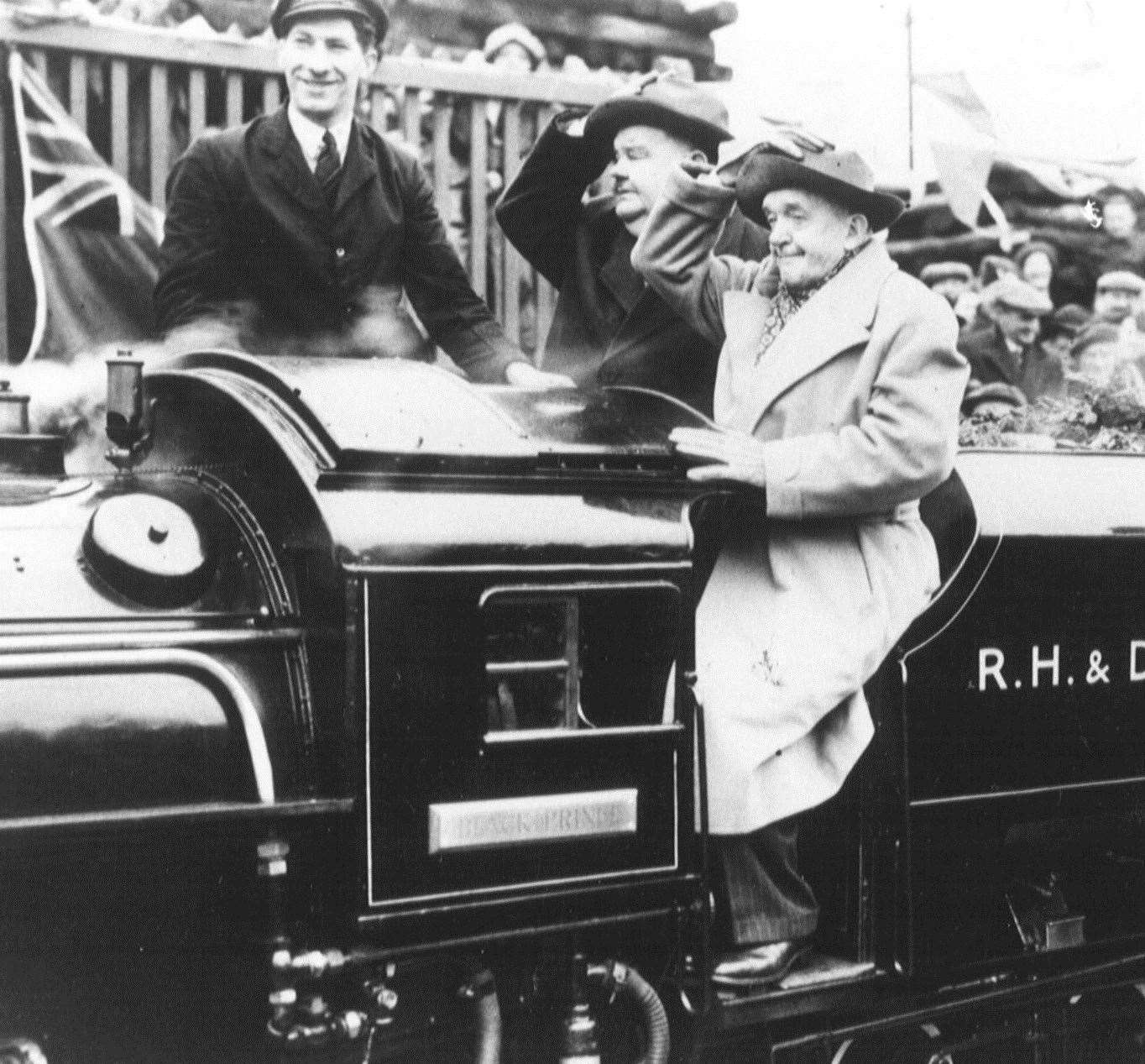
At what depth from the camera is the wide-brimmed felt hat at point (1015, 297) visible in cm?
475

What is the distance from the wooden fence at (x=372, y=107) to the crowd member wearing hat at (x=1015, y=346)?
60.2 inches

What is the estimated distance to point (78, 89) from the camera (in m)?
3.31

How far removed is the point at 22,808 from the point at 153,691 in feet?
0.89

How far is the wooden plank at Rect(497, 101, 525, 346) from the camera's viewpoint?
3.83 meters

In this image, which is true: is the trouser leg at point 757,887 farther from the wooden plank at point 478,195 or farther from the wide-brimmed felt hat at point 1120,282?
the wide-brimmed felt hat at point 1120,282

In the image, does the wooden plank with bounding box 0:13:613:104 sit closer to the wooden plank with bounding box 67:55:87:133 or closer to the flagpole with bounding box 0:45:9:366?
the wooden plank with bounding box 67:55:87:133

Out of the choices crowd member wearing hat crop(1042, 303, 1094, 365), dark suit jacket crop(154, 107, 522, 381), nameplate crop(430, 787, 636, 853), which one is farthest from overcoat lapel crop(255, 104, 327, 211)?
crowd member wearing hat crop(1042, 303, 1094, 365)

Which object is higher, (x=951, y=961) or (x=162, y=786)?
(x=162, y=786)

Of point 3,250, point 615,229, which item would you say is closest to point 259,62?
point 3,250

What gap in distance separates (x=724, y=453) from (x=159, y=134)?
56.7 inches

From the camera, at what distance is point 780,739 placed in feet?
10.4

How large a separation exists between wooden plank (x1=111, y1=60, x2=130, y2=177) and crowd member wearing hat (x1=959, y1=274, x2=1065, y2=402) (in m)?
2.62

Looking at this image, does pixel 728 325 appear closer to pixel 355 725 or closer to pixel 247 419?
pixel 247 419

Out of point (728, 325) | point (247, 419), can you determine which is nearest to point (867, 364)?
point (728, 325)
